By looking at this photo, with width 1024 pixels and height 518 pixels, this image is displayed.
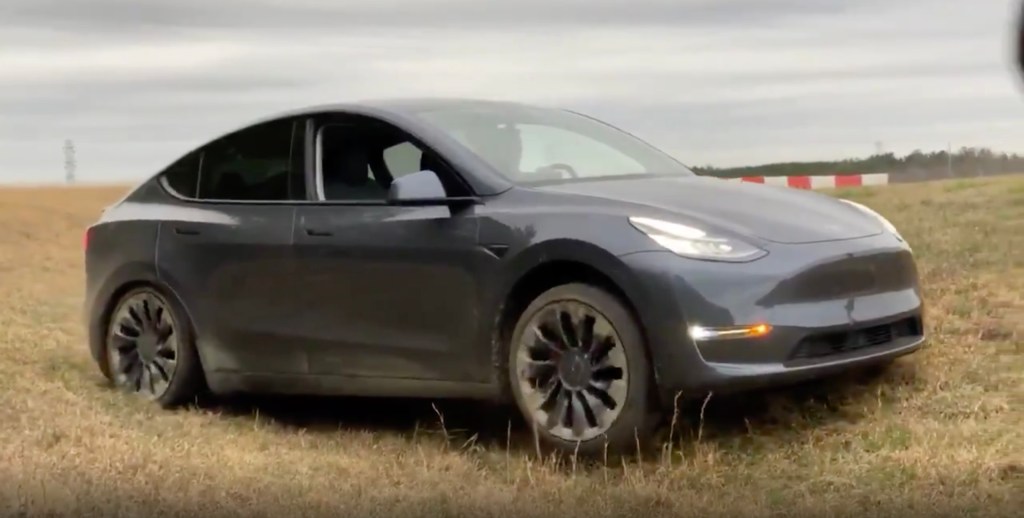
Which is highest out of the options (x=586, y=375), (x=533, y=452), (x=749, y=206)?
(x=749, y=206)

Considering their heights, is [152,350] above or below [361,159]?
below

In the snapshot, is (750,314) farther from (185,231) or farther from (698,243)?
(185,231)

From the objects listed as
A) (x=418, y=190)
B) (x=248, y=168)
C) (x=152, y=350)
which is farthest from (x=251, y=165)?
(x=418, y=190)

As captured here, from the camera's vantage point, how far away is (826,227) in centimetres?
617

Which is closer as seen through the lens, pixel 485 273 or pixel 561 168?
pixel 485 273

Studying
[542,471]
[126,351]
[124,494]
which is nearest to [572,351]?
[542,471]

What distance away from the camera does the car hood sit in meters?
5.97

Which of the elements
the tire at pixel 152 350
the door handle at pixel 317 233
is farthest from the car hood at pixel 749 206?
the tire at pixel 152 350

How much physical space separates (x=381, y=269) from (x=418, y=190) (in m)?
0.46

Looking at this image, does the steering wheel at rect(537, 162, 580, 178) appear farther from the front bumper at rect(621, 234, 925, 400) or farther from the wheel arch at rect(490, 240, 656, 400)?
the front bumper at rect(621, 234, 925, 400)

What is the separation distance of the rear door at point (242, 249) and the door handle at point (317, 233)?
0.14 metres

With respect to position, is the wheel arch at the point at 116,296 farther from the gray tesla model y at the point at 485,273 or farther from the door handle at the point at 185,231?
the door handle at the point at 185,231

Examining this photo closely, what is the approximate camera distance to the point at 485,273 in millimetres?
6266

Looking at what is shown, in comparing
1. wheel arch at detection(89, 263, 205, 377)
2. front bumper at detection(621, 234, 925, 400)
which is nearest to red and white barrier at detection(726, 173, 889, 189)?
wheel arch at detection(89, 263, 205, 377)
